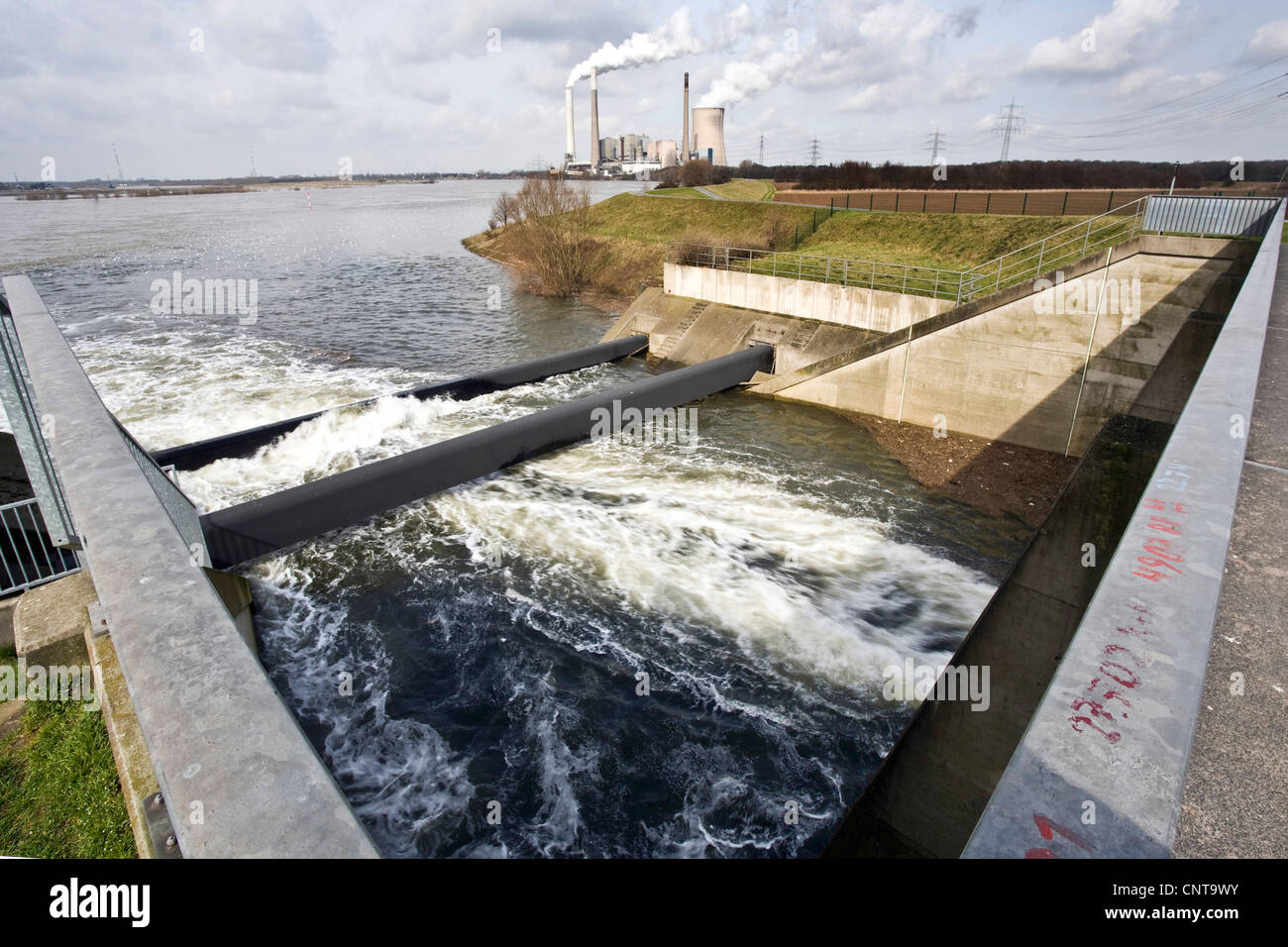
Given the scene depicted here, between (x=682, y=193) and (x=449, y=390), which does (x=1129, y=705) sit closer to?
(x=449, y=390)

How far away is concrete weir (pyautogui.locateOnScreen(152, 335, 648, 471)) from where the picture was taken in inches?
567

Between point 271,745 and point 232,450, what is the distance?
15.3m

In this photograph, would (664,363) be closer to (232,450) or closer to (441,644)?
(232,450)

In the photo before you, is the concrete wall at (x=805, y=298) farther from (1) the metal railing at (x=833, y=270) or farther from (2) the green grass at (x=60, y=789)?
(2) the green grass at (x=60, y=789)

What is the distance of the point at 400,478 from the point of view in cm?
1312

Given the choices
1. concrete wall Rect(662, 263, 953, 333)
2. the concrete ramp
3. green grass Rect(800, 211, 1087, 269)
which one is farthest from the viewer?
green grass Rect(800, 211, 1087, 269)

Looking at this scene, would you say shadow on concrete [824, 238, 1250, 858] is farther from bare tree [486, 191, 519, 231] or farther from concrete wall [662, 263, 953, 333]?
bare tree [486, 191, 519, 231]

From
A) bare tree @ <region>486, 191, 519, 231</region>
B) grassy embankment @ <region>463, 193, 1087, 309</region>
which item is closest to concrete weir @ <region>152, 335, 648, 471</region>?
grassy embankment @ <region>463, 193, 1087, 309</region>

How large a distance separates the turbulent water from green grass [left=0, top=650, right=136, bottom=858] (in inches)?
125

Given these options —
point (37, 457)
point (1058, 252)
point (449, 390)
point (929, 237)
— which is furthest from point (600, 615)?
point (929, 237)

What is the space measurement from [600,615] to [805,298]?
15.5 meters

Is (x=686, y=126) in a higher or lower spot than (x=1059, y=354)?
higher

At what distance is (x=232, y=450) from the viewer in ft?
49.2

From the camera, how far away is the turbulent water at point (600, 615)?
7473 mm
